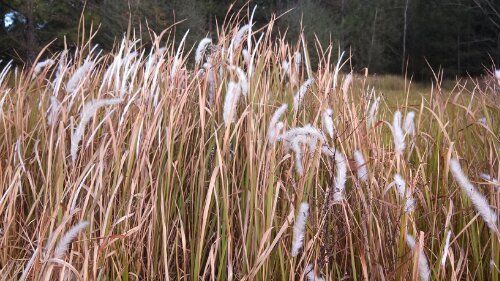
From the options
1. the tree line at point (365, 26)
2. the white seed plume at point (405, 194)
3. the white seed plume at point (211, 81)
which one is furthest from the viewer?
the tree line at point (365, 26)

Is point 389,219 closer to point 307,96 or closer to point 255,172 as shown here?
point 255,172

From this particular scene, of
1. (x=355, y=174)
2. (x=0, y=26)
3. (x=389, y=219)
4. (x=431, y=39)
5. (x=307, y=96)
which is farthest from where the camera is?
(x=431, y=39)

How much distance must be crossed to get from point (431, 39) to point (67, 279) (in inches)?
974

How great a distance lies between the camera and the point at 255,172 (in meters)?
1.36

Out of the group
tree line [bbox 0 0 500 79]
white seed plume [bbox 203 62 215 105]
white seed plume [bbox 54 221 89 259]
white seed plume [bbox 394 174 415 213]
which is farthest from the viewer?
tree line [bbox 0 0 500 79]

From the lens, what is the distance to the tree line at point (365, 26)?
54.7ft

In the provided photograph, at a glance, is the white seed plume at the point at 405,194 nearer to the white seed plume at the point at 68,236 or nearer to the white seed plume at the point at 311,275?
the white seed plume at the point at 311,275

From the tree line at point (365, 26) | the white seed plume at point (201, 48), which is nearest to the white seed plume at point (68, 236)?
the white seed plume at point (201, 48)

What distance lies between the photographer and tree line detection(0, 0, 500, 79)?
54.7 ft

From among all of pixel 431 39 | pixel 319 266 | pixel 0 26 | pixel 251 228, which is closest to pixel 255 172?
pixel 251 228

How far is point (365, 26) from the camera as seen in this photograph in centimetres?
2561

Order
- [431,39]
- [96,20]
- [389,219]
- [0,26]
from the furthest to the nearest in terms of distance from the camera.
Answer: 1. [431,39]
2. [0,26]
3. [96,20]
4. [389,219]

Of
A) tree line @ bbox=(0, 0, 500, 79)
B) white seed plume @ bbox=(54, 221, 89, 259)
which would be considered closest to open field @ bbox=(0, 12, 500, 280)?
white seed plume @ bbox=(54, 221, 89, 259)

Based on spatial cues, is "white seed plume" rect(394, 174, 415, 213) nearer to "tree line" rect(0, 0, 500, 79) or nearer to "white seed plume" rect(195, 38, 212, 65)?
"white seed plume" rect(195, 38, 212, 65)
